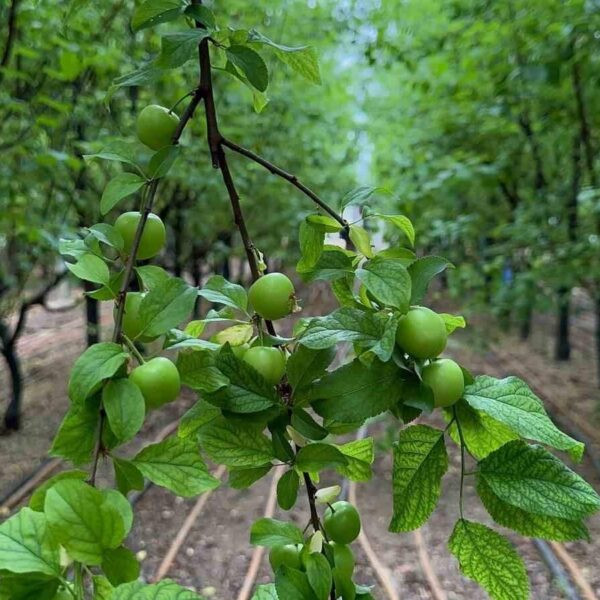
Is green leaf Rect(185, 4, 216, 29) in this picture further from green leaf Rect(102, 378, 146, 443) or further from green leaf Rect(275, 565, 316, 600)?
green leaf Rect(275, 565, 316, 600)

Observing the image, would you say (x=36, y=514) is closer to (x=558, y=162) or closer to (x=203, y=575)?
(x=203, y=575)

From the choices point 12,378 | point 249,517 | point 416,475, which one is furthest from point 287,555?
point 12,378

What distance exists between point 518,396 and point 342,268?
0.16 meters

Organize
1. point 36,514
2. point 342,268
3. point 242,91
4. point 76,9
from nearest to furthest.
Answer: point 36,514, point 342,268, point 76,9, point 242,91

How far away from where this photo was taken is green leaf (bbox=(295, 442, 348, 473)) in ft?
1.44

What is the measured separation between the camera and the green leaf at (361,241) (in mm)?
510

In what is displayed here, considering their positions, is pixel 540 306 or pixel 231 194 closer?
pixel 231 194

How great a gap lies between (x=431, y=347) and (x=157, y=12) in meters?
0.38

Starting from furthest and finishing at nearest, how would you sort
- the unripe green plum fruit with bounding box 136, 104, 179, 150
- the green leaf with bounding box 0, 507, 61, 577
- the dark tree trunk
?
the dark tree trunk < the unripe green plum fruit with bounding box 136, 104, 179, 150 < the green leaf with bounding box 0, 507, 61, 577

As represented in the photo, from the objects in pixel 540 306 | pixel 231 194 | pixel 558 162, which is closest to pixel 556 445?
pixel 231 194

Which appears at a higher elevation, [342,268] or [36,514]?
[342,268]

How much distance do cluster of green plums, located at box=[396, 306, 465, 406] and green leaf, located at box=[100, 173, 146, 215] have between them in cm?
26

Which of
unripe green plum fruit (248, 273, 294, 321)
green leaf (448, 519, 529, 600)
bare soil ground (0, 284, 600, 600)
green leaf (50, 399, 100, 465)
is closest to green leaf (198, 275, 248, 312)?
unripe green plum fruit (248, 273, 294, 321)

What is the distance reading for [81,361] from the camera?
391mm
